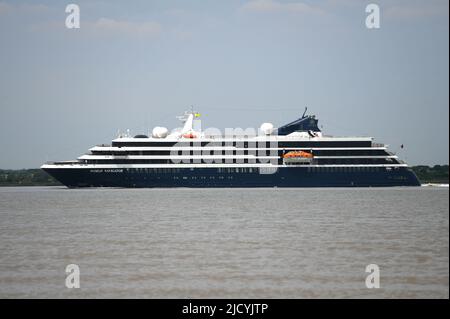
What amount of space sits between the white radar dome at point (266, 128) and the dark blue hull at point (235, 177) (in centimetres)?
989

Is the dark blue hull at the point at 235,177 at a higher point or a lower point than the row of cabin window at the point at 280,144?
lower

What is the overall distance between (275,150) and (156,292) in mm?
72886

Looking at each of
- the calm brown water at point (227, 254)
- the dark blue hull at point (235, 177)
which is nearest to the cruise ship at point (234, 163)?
the dark blue hull at point (235, 177)

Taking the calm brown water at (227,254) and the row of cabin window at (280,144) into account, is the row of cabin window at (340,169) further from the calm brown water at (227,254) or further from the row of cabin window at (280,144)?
the calm brown water at (227,254)

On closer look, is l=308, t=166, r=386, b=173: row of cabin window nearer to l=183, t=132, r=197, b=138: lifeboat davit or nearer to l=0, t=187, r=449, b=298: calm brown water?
l=183, t=132, r=197, b=138: lifeboat davit

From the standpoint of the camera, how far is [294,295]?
19500mm

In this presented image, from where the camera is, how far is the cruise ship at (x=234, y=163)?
8825 cm

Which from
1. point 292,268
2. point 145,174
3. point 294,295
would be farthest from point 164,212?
point 145,174

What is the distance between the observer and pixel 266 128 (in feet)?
325

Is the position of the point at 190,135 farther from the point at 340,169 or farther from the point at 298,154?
the point at 340,169

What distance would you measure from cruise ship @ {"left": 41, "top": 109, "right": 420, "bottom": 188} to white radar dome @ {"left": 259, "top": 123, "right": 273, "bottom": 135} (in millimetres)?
4646

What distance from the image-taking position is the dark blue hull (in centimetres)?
8794

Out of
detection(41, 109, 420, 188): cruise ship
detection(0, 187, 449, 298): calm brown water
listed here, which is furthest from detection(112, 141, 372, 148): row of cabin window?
detection(0, 187, 449, 298): calm brown water

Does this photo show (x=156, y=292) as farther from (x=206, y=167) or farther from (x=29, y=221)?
(x=206, y=167)
